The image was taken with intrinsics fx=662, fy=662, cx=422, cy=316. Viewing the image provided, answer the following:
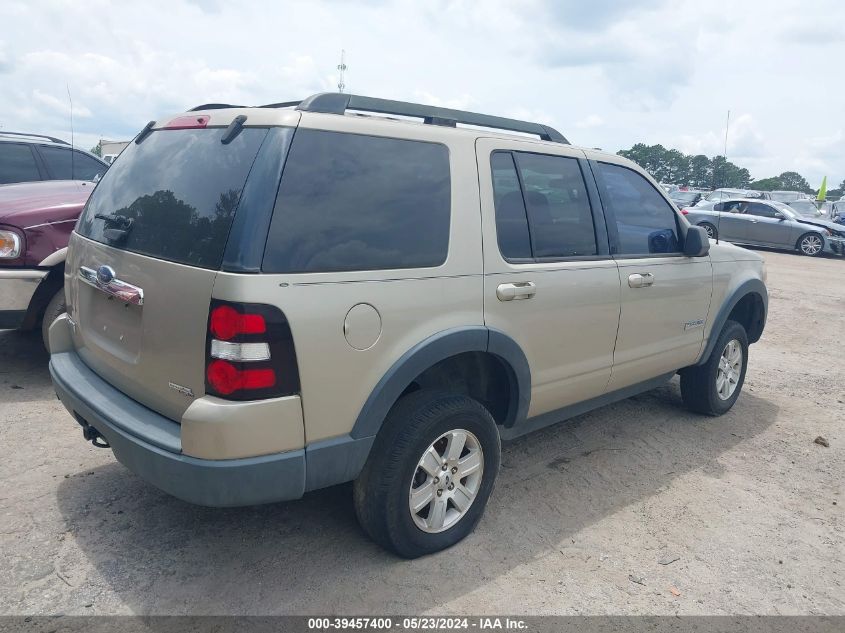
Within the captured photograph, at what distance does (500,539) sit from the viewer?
322 centimetres

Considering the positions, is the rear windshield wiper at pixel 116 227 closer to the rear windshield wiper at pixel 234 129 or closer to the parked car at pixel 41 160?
the rear windshield wiper at pixel 234 129

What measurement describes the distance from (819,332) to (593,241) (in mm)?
6141

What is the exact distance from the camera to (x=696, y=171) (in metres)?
65.9

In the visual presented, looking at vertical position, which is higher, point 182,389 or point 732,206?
point 732,206

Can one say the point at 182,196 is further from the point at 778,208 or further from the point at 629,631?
the point at 778,208

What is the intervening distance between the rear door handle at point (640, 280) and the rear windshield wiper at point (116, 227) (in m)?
2.69

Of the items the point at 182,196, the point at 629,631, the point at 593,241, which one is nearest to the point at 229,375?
the point at 182,196

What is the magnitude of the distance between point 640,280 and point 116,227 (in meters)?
2.84

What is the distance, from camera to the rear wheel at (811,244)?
58.0 feet

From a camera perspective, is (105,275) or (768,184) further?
(768,184)

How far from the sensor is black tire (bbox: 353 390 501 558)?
276 cm

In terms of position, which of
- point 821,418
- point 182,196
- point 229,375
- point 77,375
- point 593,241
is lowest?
point 821,418

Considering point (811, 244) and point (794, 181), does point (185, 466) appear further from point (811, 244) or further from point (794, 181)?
point (794, 181)

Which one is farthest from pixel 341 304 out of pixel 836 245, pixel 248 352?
pixel 836 245
